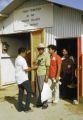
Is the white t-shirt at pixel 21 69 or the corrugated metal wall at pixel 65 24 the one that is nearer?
the white t-shirt at pixel 21 69

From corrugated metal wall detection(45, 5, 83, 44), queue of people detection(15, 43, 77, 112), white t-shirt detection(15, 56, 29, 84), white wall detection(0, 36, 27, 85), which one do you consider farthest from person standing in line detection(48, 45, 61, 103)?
white wall detection(0, 36, 27, 85)

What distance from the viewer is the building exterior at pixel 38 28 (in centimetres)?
1225

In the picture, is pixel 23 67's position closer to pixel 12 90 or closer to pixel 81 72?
pixel 81 72

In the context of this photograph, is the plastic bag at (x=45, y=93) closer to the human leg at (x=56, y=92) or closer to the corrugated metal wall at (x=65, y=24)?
the human leg at (x=56, y=92)

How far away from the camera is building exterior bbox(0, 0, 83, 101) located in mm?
12248

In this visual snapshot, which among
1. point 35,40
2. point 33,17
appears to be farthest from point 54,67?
point 33,17

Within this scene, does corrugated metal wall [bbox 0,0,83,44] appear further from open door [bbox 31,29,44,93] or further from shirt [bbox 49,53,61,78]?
shirt [bbox 49,53,61,78]

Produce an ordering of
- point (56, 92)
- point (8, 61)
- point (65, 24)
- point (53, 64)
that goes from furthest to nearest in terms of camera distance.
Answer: point (8, 61) → point (65, 24) → point (56, 92) → point (53, 64)

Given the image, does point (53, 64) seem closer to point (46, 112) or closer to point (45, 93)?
point (45, 93)

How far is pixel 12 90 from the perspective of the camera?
15.3 metres

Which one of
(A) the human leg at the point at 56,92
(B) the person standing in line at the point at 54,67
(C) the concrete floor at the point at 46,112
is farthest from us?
(A) the human leg at the point at 56,92

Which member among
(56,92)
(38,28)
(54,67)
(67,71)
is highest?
(38,28)

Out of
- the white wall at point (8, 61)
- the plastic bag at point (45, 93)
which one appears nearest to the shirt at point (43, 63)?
the plastic bag at point (45, 93)

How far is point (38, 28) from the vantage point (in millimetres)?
13641
